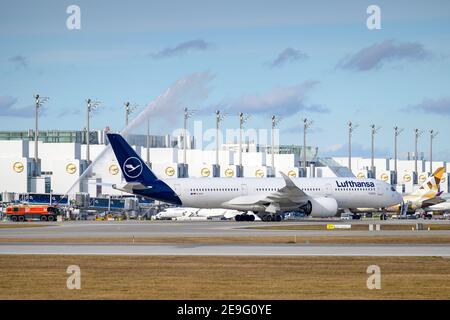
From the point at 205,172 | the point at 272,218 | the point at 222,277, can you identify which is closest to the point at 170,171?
the point at 205,172

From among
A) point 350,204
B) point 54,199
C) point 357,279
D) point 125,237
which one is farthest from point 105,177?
point 357,279

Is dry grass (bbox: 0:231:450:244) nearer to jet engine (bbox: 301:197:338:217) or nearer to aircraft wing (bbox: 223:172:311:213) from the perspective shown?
aircraft wing (bbox: 223:172:311:213)

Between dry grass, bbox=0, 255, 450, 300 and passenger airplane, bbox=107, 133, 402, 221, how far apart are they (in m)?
51.7

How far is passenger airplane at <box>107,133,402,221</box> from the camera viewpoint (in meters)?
98.1

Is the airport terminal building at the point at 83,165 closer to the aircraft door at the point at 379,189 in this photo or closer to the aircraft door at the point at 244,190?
the aircraft door at the point at 244,190

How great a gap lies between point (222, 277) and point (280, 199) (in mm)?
63948

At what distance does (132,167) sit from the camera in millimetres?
→ 97938

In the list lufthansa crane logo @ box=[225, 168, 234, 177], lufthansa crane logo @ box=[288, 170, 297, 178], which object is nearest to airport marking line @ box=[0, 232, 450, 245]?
lufthansa crane logo @ box=[225, 168, 234, 177]

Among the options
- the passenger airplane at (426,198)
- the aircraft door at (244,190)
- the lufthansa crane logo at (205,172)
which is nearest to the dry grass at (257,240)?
the aircraft door at (244,190)

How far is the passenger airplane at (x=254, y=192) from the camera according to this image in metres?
98.1
